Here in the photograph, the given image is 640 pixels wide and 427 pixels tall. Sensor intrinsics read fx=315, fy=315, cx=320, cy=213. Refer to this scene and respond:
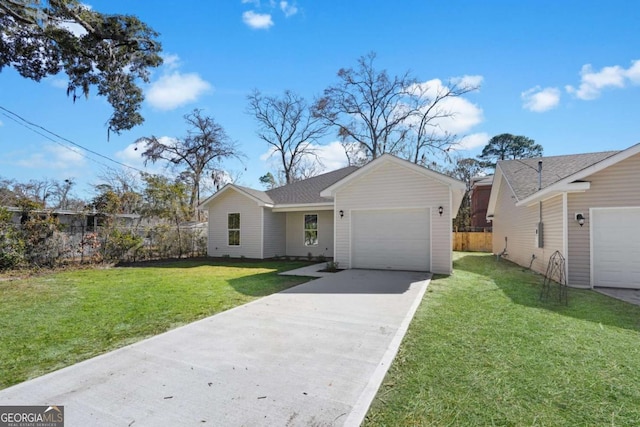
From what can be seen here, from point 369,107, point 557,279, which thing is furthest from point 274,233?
point 369,107

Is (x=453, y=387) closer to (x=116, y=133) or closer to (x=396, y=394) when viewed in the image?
(x=396, y=394)

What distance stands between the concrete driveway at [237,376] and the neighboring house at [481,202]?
878 inches

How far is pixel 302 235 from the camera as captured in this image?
15891 mm

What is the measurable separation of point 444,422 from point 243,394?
1671 mm

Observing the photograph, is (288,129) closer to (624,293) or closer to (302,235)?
(302,235)

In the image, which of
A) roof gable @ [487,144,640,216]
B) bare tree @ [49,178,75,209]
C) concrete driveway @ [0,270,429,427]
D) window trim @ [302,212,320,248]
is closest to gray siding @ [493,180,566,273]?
roof gable @ [487,144,640,216]

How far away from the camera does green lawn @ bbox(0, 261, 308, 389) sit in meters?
3.76

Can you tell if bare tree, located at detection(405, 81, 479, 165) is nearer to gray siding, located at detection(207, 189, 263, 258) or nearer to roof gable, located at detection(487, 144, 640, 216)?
roof gable, located at detection(487, 144, 640, 216)

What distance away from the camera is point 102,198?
40.9ft

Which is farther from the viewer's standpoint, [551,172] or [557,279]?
[551,172]

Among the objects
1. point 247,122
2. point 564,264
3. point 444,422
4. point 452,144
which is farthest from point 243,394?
point 247,122

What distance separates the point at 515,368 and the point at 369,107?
2546 centimetres

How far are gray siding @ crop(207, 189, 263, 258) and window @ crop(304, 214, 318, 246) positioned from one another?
2289 mm

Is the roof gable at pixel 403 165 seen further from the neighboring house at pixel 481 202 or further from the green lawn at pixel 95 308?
the neighboring house at pixel 481 202
